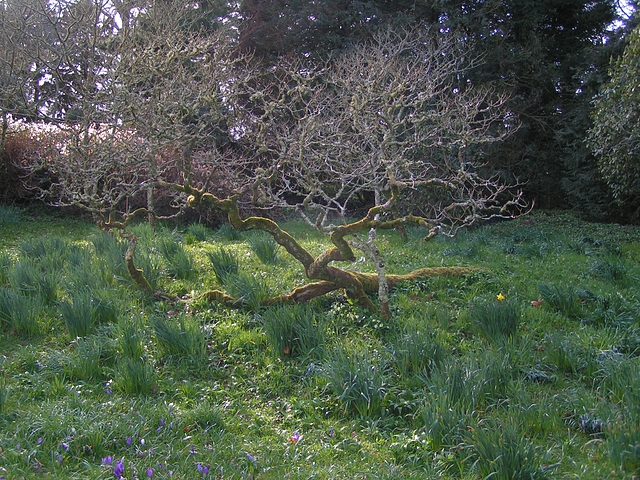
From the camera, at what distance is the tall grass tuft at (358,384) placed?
2.99 m

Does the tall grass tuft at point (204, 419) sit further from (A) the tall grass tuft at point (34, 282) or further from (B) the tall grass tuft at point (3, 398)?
(A) the tall grass tuft at point (34, 282)

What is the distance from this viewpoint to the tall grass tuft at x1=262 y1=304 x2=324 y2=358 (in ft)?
12.2

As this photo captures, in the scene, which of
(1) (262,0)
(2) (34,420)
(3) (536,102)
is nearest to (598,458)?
(2) (34,420)

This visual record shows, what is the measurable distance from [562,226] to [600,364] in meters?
8.68

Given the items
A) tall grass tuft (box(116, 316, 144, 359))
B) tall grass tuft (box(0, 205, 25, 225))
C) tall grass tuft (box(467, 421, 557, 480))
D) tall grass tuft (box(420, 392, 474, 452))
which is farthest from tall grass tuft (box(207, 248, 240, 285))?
tall grass tuft (box(0, 205, 25, 225))

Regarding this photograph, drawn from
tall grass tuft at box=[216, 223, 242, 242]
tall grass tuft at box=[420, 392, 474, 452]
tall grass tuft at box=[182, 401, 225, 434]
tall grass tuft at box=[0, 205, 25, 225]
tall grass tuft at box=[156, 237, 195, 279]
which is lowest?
tall grass tuft at box=[182, 401, 225, 434]

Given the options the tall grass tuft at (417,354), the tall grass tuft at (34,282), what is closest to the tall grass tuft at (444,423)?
the tall grass tuft at (417,354)

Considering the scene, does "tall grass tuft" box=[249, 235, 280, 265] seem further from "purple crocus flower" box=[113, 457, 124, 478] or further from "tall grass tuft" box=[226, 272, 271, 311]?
"purple crocus flower" box=[113, 457, 124, 478]

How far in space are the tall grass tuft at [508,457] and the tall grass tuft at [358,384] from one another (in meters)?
0.78

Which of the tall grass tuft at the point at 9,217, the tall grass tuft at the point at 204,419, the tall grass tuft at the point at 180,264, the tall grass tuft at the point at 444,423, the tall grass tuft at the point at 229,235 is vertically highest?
the tall grass tuft at the point at 9,217

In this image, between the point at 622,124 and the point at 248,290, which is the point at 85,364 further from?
the point at 622,124

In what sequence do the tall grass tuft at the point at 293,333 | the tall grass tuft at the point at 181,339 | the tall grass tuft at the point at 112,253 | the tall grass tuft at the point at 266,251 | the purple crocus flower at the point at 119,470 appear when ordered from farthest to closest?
the tall grass tuft at the point at 266,251 < the tall grass tuft at the point at 112,253 < the tall grass tuft at the point at 293,333 < the tall grass tuft at the point at 181,339 < the purple crocus flower at the point at 119,470

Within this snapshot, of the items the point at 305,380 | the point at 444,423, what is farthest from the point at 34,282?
the point at 444,423

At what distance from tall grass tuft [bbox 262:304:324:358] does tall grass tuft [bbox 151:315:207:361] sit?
1.76 feet
